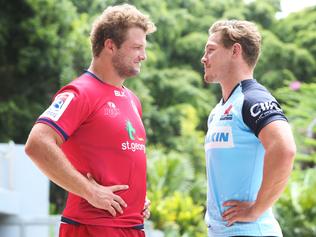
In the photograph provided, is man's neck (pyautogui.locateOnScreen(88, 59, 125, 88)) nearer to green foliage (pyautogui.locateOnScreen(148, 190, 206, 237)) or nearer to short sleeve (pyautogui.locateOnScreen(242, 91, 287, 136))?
short sleeve (pyautogui.locateOnScreen(242, 91, 287, 136))

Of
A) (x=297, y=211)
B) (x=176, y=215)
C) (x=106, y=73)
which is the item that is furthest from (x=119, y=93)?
(x=176, y=215)

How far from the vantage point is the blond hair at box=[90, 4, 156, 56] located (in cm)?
393

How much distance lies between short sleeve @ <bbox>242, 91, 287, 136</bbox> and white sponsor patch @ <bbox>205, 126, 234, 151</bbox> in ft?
0.35

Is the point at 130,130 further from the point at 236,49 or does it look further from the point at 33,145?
the point at 236,49

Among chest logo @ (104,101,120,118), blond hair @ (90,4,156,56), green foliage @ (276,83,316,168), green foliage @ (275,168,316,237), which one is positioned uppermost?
green foliage @ (276,83,316,168)

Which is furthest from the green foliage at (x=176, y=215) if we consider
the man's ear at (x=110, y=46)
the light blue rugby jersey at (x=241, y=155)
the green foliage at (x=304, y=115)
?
the light blue rugby jersey at (x=241, y=155)

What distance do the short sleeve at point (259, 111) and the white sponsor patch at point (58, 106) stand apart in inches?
32.5

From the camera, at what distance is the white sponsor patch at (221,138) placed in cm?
364

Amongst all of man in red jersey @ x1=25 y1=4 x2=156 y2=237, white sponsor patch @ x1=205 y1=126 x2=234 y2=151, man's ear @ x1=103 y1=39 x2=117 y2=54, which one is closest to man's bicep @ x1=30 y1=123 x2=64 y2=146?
Result: man in red jersey @ x1=25 y1=4 x2=156 y2=237

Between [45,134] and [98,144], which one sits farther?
[98,144]

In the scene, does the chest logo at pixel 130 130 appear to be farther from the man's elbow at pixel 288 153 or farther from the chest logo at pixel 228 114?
the man's elbow at pixel 288 153

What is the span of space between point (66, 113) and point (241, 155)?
0.84 m

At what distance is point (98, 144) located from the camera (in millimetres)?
3756

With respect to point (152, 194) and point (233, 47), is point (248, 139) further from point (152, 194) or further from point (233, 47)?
point (152, 194)
